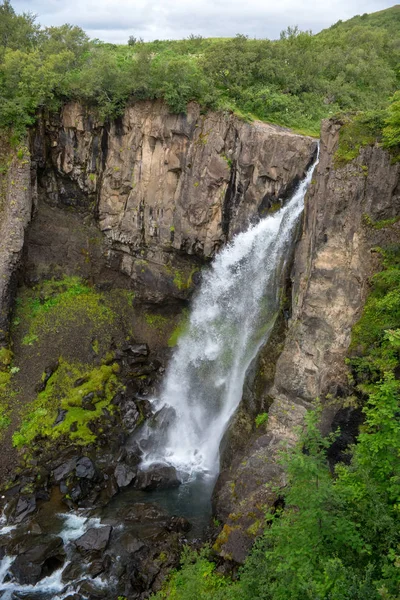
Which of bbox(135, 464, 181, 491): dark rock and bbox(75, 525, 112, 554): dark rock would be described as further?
bbox(135, 464, 181, 491): dark rock

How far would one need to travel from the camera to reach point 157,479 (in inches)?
760

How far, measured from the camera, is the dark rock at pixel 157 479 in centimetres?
1919

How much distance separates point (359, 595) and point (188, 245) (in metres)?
19.6

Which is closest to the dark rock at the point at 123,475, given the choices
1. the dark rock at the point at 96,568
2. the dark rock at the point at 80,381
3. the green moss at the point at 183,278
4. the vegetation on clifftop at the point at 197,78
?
the dark rock at the point at 96,568

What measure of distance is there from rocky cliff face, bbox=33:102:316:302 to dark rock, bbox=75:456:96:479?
10.4 metres

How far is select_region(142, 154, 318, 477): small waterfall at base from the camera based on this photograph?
68.0 ft

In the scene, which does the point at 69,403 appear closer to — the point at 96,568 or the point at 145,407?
the point at 145,407

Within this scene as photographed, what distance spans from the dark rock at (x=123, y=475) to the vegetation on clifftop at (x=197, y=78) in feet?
59.2

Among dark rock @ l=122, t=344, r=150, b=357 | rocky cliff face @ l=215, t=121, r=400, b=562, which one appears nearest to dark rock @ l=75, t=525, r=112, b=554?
rocky cliff face @ l=215, t=121, r=400, b=562

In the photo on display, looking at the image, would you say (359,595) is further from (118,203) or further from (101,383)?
(118,203)

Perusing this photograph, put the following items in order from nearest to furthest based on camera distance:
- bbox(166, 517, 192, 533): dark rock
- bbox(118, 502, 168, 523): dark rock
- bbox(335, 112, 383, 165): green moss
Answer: bbox(335, 112, 383, 165): green moss → bbox(166, 517, 192, 533): dark rock → bbox(118, 502, 168, 523): dark rock

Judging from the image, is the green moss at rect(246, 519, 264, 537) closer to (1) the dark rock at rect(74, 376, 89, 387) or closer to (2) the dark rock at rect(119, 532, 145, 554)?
(2) the dark rock at rect(119, 532, 145, 554)

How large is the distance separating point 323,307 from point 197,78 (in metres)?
15.0

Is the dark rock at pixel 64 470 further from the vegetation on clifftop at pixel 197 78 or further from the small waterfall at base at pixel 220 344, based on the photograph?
the vegetation on clifftop at pixel 197 78
